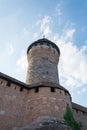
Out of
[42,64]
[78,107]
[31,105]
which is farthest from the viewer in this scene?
[42,64]

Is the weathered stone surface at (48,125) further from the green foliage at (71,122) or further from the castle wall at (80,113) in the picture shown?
the castle wall at (80,113)

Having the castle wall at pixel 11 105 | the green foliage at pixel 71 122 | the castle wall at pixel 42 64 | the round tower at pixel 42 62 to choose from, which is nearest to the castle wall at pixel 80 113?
the round tower at pixel 42 62

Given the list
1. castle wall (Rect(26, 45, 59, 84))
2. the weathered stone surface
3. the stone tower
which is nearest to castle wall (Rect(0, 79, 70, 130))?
the stone tower

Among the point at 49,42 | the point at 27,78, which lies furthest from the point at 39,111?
Result: the point at 49,42

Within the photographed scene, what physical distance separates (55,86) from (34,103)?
8.06 feet

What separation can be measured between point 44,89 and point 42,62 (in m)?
6.24

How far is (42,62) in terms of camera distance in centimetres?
2112

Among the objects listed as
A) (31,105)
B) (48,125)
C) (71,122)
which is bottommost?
(48,125)

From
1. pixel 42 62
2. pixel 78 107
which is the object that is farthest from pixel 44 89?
pixel 78 107

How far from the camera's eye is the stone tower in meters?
14.2

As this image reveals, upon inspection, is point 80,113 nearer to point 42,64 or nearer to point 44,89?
point 44,89

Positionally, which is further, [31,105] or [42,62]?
[42,62]

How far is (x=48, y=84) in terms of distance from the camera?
51.8 feet

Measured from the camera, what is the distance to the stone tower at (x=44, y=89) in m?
14.2
